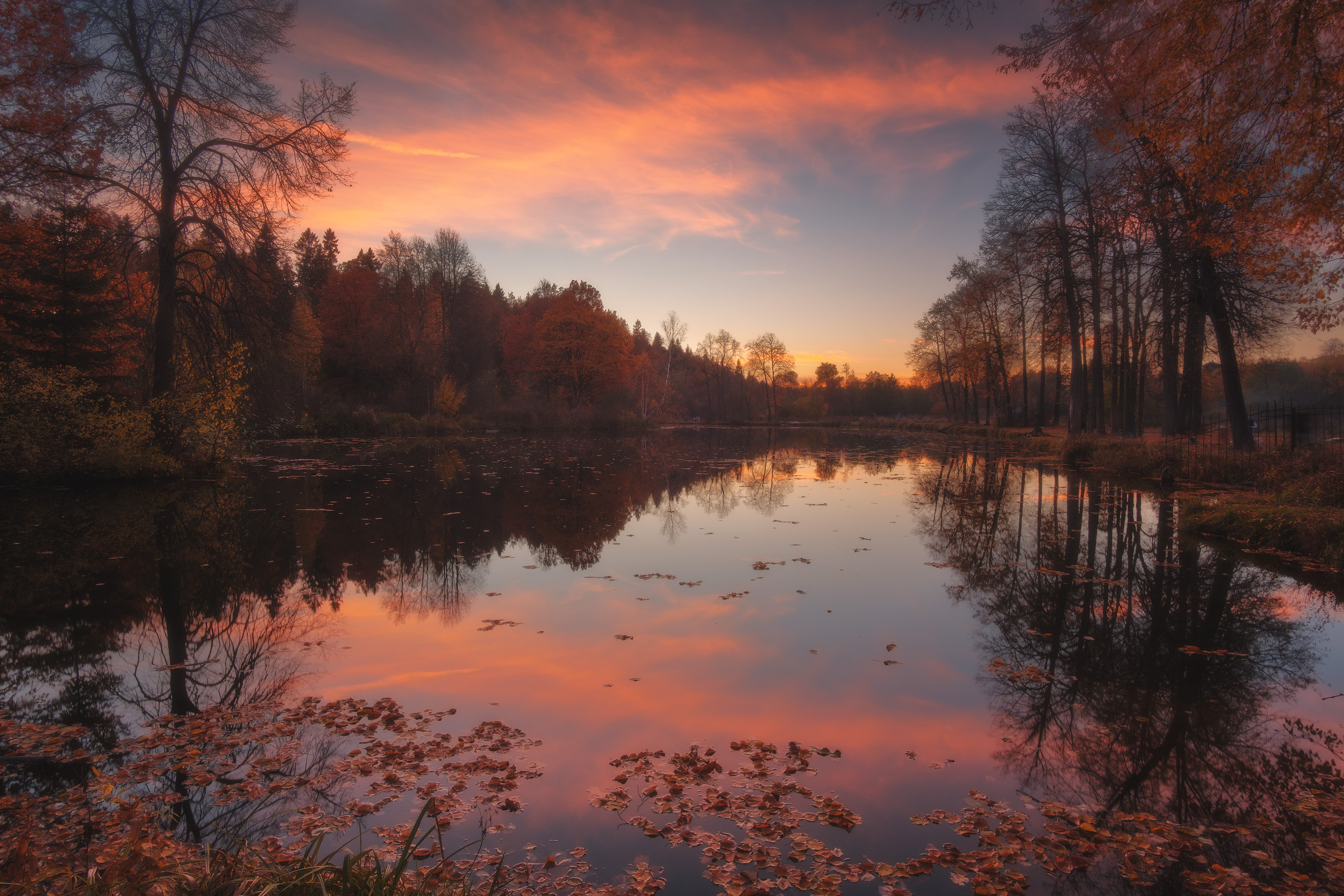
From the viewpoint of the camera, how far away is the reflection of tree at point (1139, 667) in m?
4.11

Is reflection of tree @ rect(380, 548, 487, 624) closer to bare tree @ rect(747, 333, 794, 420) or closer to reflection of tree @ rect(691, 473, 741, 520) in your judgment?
reflection of tree @ rect(691, 473, 741, 520)

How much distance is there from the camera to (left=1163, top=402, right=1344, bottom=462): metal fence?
13852 mm

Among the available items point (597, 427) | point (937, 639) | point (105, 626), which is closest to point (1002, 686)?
point (937, 639)

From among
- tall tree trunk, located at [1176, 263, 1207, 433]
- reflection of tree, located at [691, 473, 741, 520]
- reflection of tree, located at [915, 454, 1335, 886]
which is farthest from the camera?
tall tree trunk, located at [1176, 263, 1207, 433]

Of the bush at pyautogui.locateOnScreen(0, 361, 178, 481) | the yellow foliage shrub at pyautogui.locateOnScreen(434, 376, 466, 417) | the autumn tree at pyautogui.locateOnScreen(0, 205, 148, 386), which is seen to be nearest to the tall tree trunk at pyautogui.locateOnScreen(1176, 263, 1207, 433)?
the autumn tree at pyautogui.locateOnScreen(0, 205, 148, 386)

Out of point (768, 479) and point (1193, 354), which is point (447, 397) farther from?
point (1193, 354)

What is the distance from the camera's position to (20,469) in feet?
44.9

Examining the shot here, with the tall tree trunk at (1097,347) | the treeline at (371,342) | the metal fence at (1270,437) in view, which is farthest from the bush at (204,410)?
the tall tree trunk at (1097,347)

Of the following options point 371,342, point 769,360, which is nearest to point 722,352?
point 769,360

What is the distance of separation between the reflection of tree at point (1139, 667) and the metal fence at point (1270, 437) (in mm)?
5024

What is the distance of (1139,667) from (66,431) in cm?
1937

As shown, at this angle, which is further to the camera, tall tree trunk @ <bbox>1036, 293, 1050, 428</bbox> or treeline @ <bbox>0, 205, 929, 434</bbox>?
tall tree trunk @ <bbox>1036, 293, 1050, 428</bbox>

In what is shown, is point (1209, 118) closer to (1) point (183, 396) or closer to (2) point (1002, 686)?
(2) point (1002, 686)

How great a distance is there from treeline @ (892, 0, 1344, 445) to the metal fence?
1.95 feet
